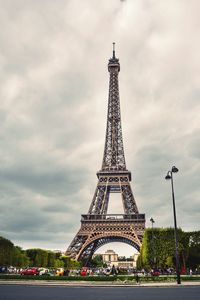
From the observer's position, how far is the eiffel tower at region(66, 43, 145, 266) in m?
94.8

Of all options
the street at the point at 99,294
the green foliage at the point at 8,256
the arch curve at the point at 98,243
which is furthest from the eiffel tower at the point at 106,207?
the street at the point at 99,294

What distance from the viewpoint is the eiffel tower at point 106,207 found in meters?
94.8

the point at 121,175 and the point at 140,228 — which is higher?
the point at 121,175

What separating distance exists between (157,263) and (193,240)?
809cm

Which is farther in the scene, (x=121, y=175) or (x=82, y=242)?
(x=121, y=175)

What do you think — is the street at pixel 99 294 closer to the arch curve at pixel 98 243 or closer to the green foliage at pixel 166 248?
the green foliage at pixel 166 248

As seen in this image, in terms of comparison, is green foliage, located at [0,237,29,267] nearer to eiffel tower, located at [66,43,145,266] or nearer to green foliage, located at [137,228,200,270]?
eiffel tower, located at [66,43,145,266]

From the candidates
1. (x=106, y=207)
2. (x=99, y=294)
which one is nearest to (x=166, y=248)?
(x=106, y=207)

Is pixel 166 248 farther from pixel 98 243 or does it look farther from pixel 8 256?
pixel 98 243

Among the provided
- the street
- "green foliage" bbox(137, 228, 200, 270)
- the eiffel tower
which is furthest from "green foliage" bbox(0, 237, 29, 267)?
the street

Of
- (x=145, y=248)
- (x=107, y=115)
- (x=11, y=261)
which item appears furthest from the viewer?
(x=107, y=115)

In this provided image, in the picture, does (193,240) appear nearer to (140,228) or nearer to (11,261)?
(140,228)

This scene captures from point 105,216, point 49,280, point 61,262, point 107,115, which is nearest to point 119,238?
point 105,216

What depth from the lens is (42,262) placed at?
96.0 metres
